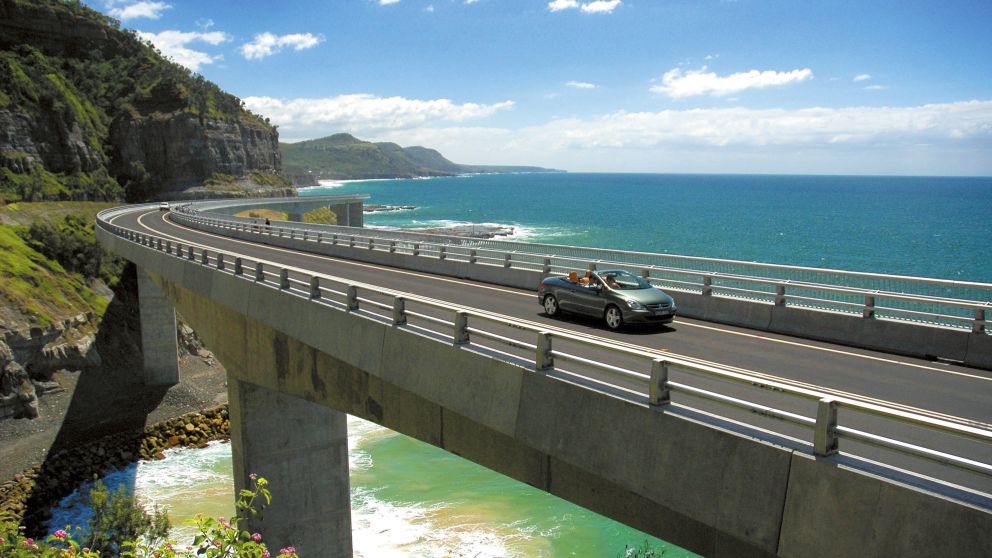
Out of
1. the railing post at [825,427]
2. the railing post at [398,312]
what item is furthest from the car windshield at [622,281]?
the railing post at [825,427]

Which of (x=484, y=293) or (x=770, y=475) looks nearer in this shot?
(x=770, y=475)

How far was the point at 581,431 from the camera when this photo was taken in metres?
9.22

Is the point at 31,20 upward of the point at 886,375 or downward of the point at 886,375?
upward

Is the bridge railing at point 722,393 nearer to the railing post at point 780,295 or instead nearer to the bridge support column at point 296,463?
the bridge support column at point 296,463

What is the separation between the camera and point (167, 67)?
13112 cm

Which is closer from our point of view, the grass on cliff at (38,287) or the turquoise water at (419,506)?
the turquoise water at (419,506)

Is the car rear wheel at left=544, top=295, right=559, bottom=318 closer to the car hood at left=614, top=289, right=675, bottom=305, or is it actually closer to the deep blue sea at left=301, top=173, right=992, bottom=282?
the car hood at left=614, top=289, right=675, bottom=305

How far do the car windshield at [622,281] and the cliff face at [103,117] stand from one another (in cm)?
8729

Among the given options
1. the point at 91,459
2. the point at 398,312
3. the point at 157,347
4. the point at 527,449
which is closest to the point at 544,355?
the point at 527,449

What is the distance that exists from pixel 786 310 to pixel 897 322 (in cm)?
233

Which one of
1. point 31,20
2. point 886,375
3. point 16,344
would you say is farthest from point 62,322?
point 31,20

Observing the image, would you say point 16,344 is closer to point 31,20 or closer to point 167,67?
point 31,20

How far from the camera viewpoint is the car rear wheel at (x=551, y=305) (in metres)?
16.6

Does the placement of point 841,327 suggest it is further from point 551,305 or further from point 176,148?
point 176,148
